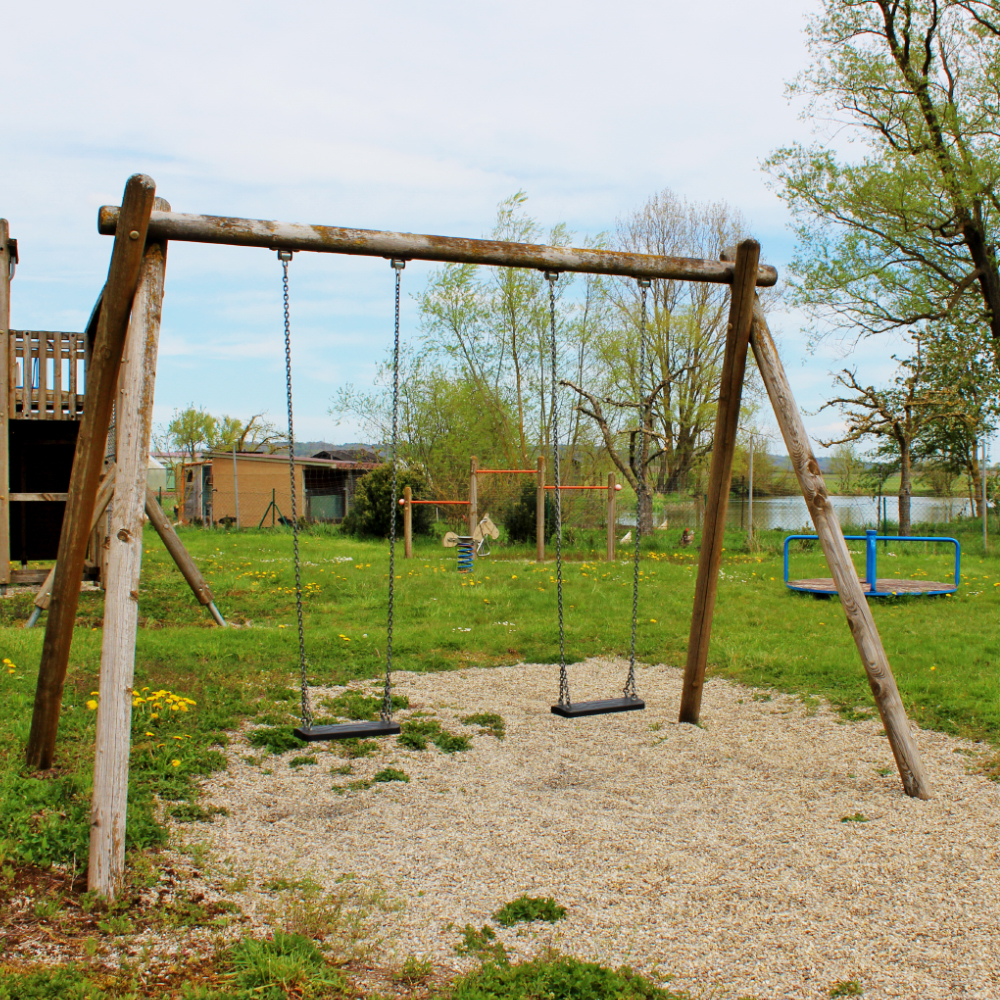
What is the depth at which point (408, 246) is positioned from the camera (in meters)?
4.07

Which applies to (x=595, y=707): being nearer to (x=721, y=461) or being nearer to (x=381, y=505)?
(x=721, y=461)

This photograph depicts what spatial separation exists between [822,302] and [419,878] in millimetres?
17677

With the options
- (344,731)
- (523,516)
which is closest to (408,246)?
(344,731)

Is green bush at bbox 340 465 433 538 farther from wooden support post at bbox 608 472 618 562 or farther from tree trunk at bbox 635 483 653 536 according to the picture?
wooden support post at bbox 608 472 618 562

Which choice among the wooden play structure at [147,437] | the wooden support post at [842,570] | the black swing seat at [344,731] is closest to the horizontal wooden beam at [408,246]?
the wooden play structure at [147,437]

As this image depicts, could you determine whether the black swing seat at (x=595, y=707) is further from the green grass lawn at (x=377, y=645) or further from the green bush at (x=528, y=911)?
the green bush at (x=528, y=911)

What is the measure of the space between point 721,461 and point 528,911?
2.72 metres

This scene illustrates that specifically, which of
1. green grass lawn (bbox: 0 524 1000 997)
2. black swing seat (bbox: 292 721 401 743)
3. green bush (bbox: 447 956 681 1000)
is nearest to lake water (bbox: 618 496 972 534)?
green grass lawn (bbox: 0 524 1000 997)

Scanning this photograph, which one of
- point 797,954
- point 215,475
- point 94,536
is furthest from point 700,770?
point 215,475

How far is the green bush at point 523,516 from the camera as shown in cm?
1725

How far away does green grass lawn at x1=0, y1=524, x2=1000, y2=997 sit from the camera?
3672 millimetres

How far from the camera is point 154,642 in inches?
251

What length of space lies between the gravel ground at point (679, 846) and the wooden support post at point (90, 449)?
79 cm

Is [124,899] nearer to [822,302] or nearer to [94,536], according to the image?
[94,536]
